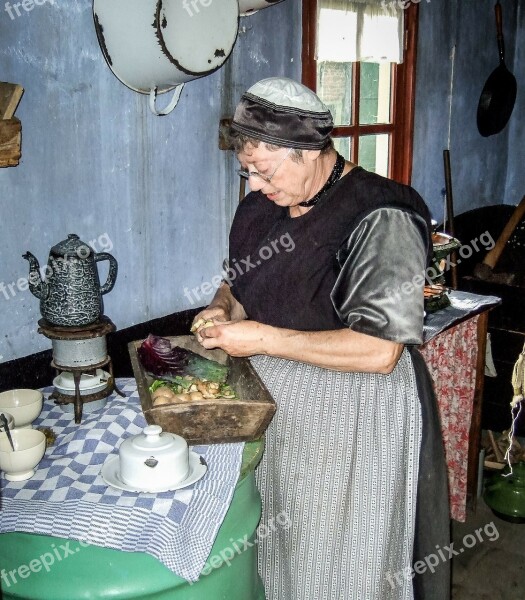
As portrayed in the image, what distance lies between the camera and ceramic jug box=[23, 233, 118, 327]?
215cm

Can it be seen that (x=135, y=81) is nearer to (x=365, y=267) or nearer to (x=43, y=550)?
(x=365, y=267)

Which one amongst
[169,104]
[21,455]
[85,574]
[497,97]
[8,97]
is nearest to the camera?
[85,574]

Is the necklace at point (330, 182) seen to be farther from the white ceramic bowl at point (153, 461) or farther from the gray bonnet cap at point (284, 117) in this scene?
the white ceramic bowl at point (153, 461)

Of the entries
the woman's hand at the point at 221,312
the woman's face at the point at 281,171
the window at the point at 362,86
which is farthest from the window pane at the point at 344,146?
the woman's face at the point at 281,171

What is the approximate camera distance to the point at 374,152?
4309 millimetres

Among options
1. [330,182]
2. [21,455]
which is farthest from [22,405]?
[330,182]

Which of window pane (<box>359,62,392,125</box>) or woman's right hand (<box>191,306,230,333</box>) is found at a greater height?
window pane (<box>359,62,392,125</box>)

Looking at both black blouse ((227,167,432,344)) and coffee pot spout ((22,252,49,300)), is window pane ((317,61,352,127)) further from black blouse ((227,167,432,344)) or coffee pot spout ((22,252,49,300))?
coffee pot spout ((22,252,49,300))

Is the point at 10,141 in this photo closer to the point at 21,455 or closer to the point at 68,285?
the point at 68,285

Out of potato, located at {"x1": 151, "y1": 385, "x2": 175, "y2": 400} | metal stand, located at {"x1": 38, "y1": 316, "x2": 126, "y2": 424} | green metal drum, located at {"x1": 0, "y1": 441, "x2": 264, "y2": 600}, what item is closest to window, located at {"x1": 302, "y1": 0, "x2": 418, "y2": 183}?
metal stand, located at {"x1": 38, "y1": 316, "x2": 126, "y2": 424}

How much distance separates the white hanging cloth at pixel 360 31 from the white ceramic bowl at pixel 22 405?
2.34m

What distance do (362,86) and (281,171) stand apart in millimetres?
2494

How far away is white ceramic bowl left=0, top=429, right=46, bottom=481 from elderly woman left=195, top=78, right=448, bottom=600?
52 centimetres

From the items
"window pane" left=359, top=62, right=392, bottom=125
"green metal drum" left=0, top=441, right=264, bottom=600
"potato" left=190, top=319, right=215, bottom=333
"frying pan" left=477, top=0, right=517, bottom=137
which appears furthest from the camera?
"frying pan" left=477, top=0, right=517, bottom=137
